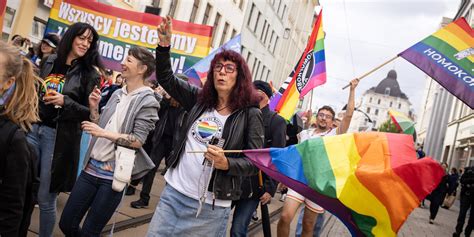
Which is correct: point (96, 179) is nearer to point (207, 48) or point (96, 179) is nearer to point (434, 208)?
point (207, 48)

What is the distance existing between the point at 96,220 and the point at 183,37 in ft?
23.5

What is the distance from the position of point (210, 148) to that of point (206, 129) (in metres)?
0.27

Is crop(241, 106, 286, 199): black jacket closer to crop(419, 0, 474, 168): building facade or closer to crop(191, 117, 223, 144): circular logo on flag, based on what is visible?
crop(191, 117, 223, 144): circular logo on flag

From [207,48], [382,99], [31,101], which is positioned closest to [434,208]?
[207,48]

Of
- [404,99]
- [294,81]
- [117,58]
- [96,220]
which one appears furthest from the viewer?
[404,99]

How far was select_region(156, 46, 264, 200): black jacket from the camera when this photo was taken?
323 centimetres

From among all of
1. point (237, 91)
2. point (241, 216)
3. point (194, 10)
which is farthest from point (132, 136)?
point (194, 10)

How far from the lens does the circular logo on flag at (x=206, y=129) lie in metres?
3.33

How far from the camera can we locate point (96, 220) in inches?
142

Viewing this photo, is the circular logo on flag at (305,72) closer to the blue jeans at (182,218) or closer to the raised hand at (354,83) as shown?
the raised hand at (354,83)

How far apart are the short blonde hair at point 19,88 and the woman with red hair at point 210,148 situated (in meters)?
0.99

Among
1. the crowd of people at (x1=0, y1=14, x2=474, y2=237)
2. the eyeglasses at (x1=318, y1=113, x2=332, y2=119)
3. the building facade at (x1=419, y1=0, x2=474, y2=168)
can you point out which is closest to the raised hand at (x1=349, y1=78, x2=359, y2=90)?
the eyeglasses at (x1=318, y1=113, x2=332, y2=119)

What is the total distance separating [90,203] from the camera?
12.3 ft

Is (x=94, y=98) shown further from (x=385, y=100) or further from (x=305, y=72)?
(x=385, y=100)
